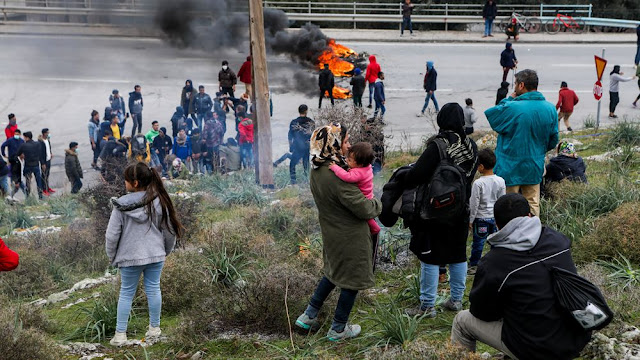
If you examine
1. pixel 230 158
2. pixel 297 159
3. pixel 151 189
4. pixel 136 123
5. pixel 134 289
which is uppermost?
pixel 151 189

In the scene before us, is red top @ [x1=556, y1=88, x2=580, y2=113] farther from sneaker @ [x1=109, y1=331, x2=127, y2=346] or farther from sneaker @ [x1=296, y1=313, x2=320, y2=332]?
sneaker @ [x1=109, y1=331, x2=127, y2=346]

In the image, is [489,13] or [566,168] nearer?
[566,168]

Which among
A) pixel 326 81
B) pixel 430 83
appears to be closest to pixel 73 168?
pixel 326 81

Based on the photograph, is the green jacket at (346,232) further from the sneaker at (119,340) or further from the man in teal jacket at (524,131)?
the man in teal jacket at (524,131)

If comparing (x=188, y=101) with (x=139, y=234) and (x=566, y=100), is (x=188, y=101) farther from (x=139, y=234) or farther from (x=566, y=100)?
(x=139, y=234)

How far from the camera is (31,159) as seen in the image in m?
14.6

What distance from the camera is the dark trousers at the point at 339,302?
5.01 meters

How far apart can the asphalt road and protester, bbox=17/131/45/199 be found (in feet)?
6.31

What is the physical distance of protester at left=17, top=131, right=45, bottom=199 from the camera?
47.4 feet

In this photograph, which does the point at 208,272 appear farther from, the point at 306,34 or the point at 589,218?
the point at 306,34

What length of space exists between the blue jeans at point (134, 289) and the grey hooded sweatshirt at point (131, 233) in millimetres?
96

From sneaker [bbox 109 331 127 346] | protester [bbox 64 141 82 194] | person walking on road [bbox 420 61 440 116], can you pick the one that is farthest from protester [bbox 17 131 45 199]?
sneaker [bbox 109 331 127 346]

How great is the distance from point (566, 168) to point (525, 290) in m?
4.47

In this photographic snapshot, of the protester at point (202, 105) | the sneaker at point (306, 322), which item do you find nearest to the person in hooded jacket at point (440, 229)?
the sneaker at point (306, 322)
